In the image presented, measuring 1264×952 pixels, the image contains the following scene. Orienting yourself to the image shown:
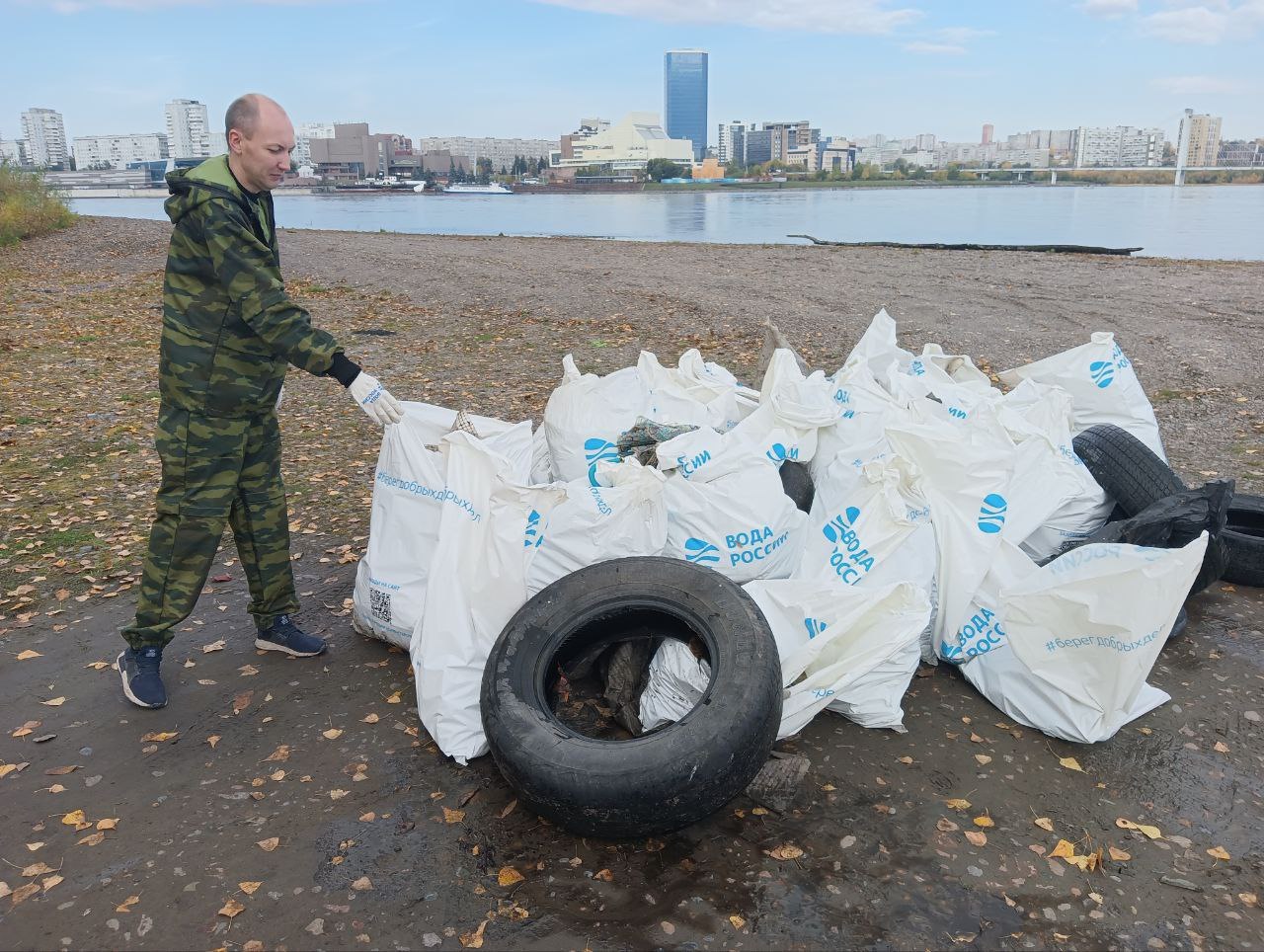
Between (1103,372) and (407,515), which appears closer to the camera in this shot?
(407,515)

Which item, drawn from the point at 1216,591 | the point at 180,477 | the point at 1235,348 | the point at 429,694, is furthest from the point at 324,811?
the point at 1235,348

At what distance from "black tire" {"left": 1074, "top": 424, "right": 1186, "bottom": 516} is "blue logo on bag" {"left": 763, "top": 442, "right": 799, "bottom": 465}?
1495mm

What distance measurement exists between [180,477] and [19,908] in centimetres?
Result: 144

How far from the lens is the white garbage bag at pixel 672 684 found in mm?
2992

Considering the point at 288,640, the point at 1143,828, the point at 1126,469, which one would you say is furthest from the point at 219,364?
the point at 1126,469

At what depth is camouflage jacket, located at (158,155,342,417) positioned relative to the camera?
9.88 ft

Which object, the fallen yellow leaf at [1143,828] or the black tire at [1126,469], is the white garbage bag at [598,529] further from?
the black tire at [1126,469]

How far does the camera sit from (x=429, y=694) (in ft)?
9.93

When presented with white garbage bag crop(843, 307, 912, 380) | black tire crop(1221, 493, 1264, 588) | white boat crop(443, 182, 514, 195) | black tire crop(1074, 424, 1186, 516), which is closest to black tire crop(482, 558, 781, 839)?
black tire crop(1074, 424, 1186, 516)

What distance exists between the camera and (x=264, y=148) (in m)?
3.06

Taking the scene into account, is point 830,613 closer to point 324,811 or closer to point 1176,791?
point 1176,791

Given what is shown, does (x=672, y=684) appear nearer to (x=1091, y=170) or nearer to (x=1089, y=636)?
(x=1089, y=636)

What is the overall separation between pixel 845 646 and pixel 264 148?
2.72 meters

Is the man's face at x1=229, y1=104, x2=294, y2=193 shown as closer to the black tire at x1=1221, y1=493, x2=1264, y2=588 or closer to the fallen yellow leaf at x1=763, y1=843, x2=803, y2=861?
the fallen yellow leaf at x1=763, y1=843, x2=803, y2=861
